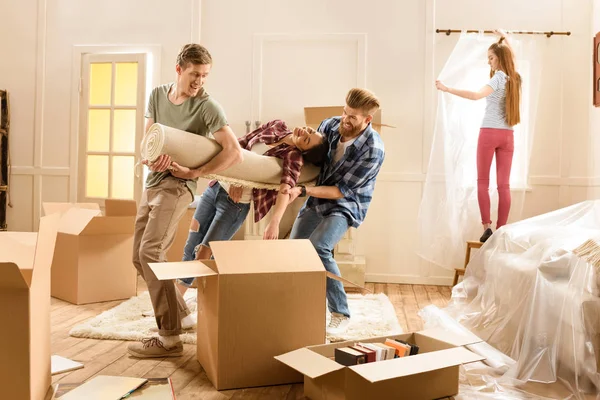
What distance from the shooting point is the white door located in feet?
15.3

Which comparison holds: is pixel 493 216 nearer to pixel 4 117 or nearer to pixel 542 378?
pixel 542 378

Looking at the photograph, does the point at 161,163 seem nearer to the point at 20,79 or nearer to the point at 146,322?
the point at 146,322

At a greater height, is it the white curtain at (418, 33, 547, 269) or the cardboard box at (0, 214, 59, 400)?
the white curtain at (418, 33, 547, 269)

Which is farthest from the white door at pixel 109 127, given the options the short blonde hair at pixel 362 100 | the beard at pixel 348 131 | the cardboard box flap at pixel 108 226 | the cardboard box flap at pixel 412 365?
the cardboard box flap at pixel 412 365

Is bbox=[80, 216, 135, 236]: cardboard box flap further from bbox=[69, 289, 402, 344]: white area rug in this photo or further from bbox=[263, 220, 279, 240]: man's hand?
bbox=[263, 220, 279, 240]: man's hand

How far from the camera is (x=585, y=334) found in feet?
6.00

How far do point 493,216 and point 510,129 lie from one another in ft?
2.06

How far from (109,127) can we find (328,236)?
2.82 m

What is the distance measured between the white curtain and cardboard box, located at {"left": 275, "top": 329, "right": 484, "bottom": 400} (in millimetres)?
2121

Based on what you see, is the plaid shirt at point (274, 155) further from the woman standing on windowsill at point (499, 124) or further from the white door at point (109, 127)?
the white door at point (109, 127)

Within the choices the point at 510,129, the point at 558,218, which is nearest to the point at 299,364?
the point at 558,218

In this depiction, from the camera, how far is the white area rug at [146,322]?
8.42ft

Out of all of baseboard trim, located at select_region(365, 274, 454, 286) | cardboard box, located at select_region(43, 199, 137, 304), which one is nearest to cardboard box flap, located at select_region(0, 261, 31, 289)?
cardboard box, located at select_region(43, 199, 137, 304)

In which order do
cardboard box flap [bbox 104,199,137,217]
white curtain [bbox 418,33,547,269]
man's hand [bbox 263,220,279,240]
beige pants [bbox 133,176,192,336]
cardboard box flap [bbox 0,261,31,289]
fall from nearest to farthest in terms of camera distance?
1. cardboard box flap [bbox 0,261,31,289]
2. beige pants [bbox 133,176,192,336]
3. man's hand [bbox 263,220,279,240]
4. cardboard box flap [bbox 104,199,137,217]
5. white curtain [bbox 418,33,547,269]
